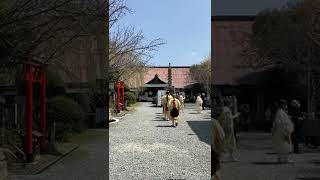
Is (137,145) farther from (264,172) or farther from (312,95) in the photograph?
(312,95)

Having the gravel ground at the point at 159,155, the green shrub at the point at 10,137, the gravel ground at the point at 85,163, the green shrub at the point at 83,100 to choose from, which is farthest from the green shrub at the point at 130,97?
the green shrub at the point at 83,100

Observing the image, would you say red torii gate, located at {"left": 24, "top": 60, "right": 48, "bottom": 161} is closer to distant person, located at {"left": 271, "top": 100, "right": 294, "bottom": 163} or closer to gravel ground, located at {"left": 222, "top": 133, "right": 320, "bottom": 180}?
gravel ground, located at {"left": 222, "top": 133, "right": 320, "bottom": 180}

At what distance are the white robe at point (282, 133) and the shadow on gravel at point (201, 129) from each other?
549 centimetres

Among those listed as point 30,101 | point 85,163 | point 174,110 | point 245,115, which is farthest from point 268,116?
point 174,110

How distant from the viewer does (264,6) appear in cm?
1062

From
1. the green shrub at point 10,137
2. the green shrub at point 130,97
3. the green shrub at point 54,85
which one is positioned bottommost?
the green shrub at point 10,137

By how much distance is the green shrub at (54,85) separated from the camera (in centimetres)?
1098

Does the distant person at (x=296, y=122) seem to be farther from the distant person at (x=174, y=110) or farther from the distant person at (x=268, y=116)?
the distant person at (x=174, y=110)

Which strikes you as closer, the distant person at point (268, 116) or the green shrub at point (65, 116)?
the distant person at point (268, 116)

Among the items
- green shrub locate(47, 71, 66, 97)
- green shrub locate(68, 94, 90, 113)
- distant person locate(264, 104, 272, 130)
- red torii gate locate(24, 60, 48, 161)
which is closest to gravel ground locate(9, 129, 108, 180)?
green shrub locate(68, 94, 90, 113)

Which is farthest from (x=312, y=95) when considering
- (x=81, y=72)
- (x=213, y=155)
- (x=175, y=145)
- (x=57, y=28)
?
(x=175, y=145)

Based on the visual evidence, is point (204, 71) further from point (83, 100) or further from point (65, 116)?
point (83, 100)

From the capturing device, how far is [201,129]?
925 inches

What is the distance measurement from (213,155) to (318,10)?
227 inches
